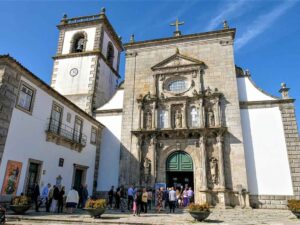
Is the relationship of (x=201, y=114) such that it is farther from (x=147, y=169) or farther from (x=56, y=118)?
(x=56, y=118)

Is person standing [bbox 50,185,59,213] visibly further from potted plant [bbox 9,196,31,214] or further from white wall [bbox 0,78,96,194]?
potted plant [bbox 9,196,31,214]

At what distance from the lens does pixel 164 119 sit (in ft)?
62.0

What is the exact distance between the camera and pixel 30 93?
42.8 ft

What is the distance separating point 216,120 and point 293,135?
4.84 m

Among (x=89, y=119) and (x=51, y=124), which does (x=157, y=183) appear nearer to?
(x=89, y=119)

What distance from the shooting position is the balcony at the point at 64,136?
14305 millimetres

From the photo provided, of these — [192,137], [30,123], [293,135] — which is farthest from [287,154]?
[30,123]

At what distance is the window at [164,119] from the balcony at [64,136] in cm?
557

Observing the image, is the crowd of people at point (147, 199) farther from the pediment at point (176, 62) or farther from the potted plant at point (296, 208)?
the pediment at point (176, 62)

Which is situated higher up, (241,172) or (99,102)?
(99,102)

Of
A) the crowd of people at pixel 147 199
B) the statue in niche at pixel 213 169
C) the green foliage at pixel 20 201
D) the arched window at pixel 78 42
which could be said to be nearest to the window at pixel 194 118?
the statue in niche at pixel 213 169

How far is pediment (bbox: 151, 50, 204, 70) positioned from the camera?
20.0m

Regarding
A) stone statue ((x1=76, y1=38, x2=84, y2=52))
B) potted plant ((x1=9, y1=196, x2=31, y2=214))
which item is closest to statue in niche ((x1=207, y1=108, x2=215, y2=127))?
potted plant ((x1=9, y1=196, x2=31, y2=214))

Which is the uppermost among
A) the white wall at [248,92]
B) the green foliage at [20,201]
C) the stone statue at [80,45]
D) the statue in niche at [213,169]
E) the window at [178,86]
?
the stone statue at [80,45]
